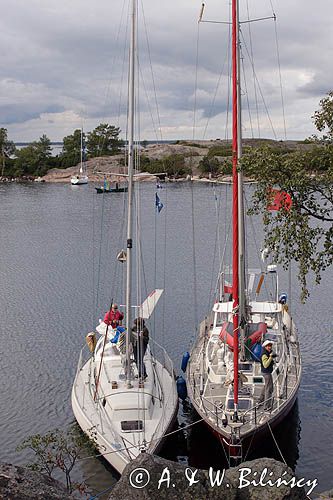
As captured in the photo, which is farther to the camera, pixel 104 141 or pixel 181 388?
pixel 104 141

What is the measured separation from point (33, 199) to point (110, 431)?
98030mm

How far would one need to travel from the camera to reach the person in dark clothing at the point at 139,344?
2194 centimetres

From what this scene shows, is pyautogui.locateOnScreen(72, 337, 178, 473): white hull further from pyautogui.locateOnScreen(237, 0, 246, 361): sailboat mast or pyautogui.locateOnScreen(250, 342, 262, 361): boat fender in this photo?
pyautogui.locateOnScreen(237, 0, 246, 361): sailboat mast

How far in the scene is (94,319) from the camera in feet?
120

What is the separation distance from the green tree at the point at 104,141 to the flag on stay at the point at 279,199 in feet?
534

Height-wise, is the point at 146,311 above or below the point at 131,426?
above

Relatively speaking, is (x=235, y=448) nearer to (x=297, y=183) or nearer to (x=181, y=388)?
(x=181, y=388)

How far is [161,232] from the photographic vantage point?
6894 centimetres

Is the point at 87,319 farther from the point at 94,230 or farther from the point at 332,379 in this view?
the point at 94,230

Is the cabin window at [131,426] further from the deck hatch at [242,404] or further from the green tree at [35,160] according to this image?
the green tree at [35,160]

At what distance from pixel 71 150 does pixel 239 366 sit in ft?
563

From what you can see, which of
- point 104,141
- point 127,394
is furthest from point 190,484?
point 104,141

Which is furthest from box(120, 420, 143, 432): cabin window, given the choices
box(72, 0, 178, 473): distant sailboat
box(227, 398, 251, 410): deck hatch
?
box(227, 398, 251, 410): deck hatch

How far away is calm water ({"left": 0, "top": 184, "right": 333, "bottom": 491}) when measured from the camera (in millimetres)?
22766
